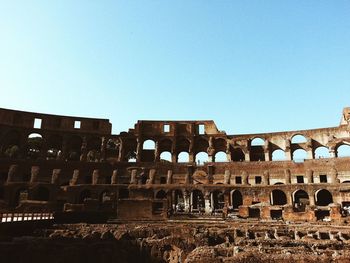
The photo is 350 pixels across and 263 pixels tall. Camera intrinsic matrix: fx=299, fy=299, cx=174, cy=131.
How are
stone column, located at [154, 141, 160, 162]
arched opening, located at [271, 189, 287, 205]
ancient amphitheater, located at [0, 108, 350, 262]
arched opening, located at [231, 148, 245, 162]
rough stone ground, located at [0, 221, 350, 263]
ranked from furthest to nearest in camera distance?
arched opening, located at [231, 148, 245, 162] → stone column, located at [154, 141, 160, 162] → arched opening, located at [271, 189, 287, 205] → ancient amphitheater, located at [0, 108, 350, 262] → rough stone ground, located at [0, 221, 350, 263]

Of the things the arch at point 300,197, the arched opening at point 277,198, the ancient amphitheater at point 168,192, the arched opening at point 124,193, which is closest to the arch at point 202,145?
the ancient amphitheater at point 168,192

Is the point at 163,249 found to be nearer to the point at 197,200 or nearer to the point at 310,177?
the point at 197,200

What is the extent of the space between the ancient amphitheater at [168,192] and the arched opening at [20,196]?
4.9 inches

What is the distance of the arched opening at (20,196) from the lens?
26.9m

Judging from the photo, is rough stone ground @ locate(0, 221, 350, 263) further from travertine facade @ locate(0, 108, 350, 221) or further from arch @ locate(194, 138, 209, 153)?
arch @ locate(194, 138, 209, 153)

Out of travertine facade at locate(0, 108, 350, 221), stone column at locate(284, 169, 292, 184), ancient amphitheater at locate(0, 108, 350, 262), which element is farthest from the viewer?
stone column at locate(284, 169, 292, 184)

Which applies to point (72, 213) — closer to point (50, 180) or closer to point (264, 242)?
point (50, 180)

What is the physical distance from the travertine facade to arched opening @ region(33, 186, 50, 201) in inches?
4.0

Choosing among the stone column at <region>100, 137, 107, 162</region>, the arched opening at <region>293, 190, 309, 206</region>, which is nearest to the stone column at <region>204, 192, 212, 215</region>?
the arched opening at <region>293, 190, 309, 206</region>

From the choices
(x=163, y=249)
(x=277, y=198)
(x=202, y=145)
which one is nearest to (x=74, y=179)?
(x=202, y=145)

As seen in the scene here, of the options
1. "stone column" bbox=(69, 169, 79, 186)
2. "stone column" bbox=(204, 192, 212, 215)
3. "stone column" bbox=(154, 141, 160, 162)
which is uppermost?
"stone column" bbox=(154, 141, 160, 162)

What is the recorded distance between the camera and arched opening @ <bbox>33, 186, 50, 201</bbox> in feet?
94.3

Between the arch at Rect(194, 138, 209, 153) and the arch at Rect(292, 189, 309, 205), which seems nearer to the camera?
the arch at Rect(292, 189, 309, 205)

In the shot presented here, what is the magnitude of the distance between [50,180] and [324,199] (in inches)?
1147
